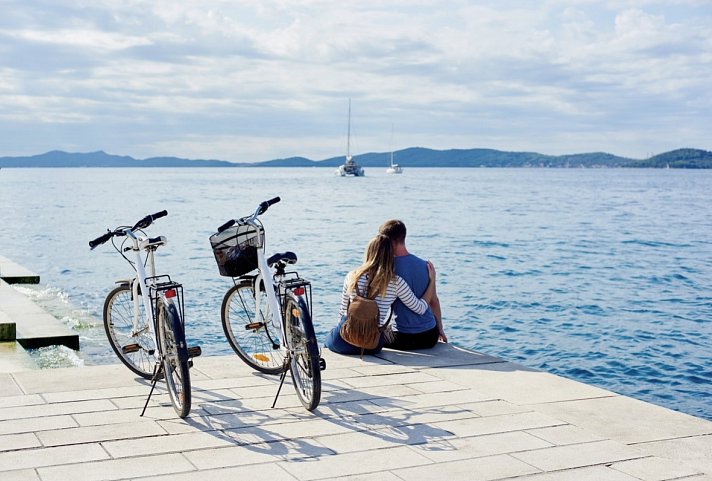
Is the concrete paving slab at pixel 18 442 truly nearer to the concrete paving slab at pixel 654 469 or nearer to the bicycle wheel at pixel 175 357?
the bicycle wheel at pixel 175 357

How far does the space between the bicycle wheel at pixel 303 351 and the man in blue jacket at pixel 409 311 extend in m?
1.90

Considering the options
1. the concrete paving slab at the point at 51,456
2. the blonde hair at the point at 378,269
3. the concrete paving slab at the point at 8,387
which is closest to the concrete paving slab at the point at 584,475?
the concrete paving slab at the point at 51,456

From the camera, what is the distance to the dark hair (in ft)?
26.4

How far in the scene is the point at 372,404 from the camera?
6.38 metres

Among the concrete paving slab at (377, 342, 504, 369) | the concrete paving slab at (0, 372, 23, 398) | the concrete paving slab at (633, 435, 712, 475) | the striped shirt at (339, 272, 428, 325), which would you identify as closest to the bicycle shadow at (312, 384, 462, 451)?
the concrete paving slab at (377, 342, 504, 369)

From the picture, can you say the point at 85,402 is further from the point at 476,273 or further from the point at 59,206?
the point at 59,206

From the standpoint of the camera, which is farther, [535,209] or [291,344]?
[535,209]

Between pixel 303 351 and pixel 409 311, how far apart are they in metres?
2.15

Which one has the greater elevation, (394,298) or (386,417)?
(394,298)

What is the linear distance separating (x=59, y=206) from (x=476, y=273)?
158 ft

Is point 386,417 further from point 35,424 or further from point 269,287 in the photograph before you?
point 35,424

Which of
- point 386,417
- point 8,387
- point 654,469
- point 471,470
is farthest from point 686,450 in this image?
point 8,387

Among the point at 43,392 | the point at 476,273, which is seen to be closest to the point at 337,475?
the point at 43,392

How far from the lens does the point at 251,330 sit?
283 inches
